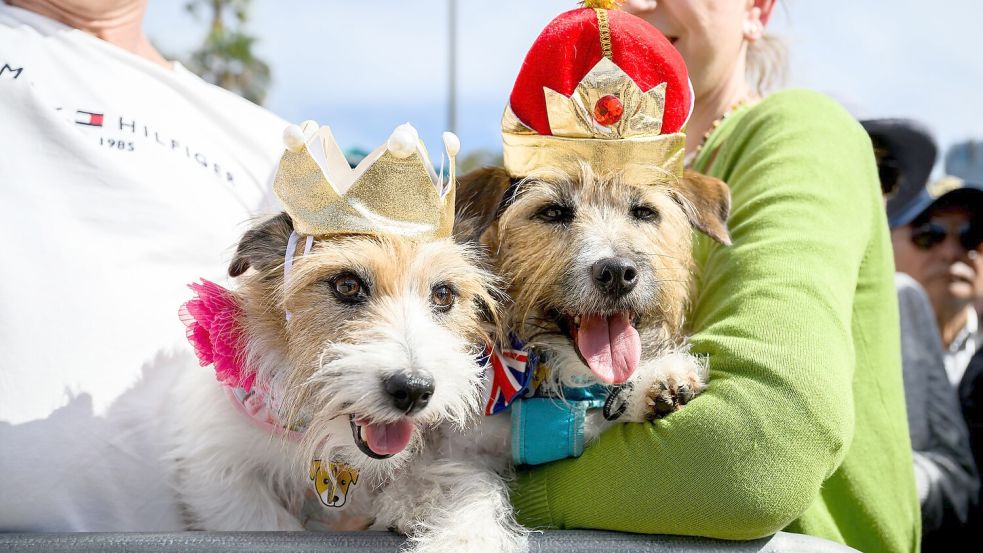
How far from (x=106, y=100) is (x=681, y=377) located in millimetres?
2424

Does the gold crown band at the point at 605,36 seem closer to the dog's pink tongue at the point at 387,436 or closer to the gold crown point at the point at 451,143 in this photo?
the gold crown point at the point at 451,143

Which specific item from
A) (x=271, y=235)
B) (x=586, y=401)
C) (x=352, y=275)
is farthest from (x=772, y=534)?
(x=271, y=235)

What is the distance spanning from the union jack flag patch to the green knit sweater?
265 mm

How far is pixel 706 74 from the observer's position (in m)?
3.68

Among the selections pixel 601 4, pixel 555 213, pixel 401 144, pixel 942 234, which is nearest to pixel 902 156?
pixel 942 234

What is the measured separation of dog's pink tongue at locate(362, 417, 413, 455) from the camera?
2326 millimetres

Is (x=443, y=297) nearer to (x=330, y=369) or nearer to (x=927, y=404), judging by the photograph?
(x=330, y=369)

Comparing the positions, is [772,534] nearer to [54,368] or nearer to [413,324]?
[413,324]

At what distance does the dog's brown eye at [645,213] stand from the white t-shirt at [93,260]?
1464 millimetres

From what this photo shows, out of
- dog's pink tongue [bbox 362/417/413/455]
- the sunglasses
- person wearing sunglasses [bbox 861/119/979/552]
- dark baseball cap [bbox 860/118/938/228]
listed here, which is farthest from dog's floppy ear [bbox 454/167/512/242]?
the sunglasses

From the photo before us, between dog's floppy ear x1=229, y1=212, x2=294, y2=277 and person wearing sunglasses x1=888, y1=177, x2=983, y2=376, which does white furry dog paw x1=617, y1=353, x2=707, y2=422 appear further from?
person wearing sunglasses x1=888, y1=177, x2=983, y2=376

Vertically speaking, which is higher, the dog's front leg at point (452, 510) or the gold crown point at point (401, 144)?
the gold crown point at point (401, 144)

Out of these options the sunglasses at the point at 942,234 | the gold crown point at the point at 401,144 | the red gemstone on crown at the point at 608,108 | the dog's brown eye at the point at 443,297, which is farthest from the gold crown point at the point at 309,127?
the sunglasses at the point at 942,234

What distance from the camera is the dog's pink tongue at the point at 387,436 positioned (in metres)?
2.33
